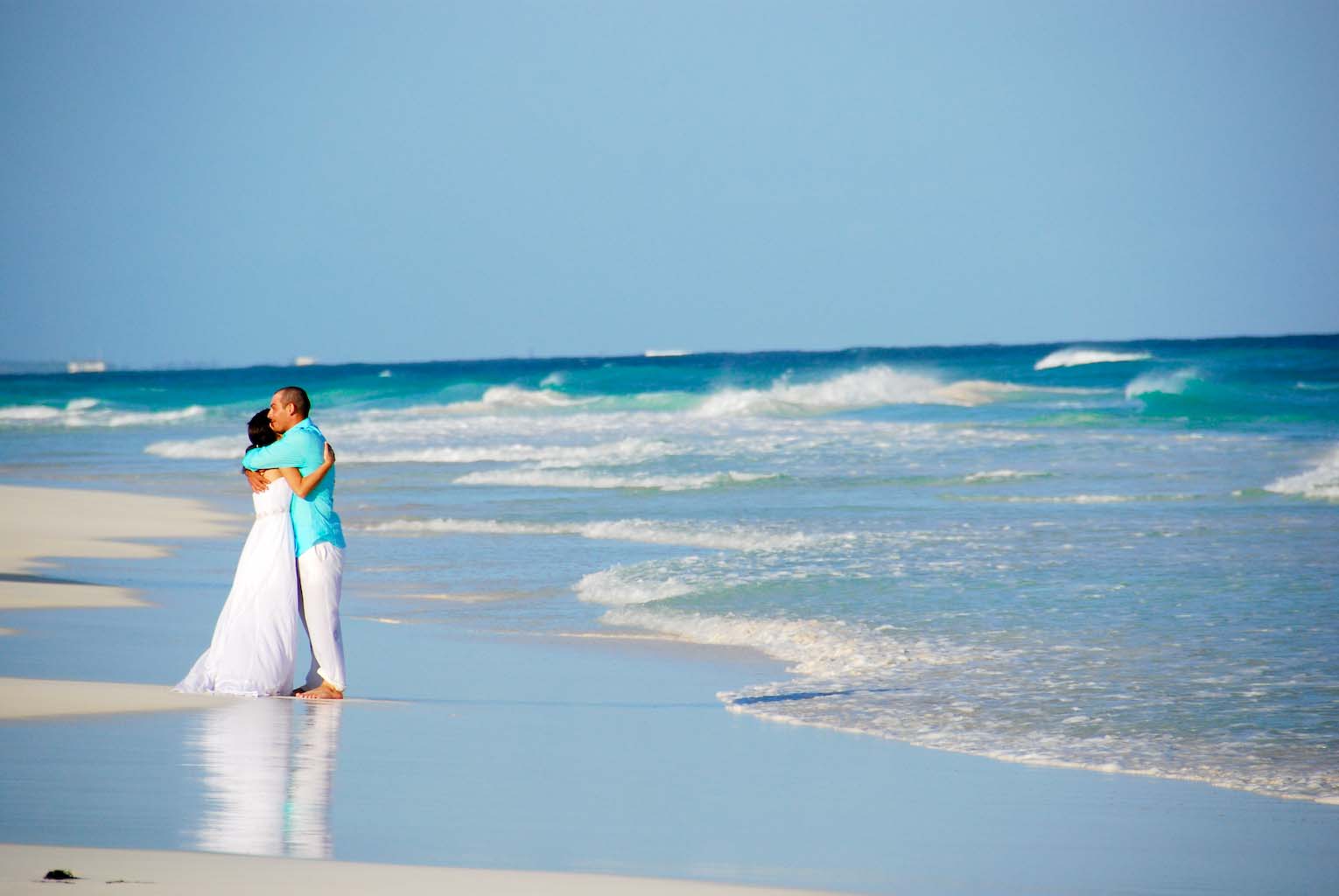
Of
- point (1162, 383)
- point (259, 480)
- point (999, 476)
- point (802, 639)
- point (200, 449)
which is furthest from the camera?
point (1162, 383)

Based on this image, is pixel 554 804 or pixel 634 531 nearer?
pixel 554 804

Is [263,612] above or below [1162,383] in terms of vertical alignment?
below

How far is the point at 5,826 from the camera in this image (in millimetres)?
4254

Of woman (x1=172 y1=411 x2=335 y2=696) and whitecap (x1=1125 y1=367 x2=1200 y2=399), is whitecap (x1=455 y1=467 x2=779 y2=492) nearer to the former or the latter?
woman (x1=172 y1=411 x2=335 y2=696)

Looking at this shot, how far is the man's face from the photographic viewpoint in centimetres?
662

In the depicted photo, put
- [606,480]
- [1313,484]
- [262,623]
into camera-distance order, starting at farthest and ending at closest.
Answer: [606,480], [1313,484], [262,623]

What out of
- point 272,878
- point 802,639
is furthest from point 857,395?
point 272,878

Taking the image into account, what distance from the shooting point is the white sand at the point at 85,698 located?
5.95 meters

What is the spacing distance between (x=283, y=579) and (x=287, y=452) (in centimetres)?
57

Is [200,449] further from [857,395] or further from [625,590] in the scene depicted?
[857,395]

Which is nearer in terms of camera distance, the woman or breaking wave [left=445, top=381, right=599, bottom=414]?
the woman

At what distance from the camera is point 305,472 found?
259 inches

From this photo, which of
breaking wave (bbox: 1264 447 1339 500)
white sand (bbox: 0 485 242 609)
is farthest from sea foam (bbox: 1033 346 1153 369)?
white sand (bbox: 0 485 242 609)

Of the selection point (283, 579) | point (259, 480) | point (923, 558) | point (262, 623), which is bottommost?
point (923, 558)
